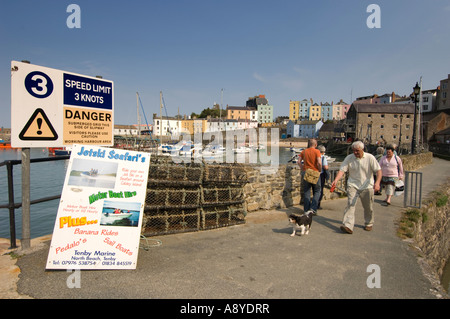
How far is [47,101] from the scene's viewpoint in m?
4.20

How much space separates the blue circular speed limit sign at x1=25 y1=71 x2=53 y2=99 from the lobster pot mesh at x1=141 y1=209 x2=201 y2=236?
2683 mm

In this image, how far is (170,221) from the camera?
5.51m

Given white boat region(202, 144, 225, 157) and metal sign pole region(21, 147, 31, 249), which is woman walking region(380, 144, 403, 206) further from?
→ white boat region(202, 144, 225, 157)

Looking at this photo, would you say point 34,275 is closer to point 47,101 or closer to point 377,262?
point 47,101

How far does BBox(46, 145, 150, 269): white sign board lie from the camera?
149 inches

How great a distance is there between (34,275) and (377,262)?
205 inches

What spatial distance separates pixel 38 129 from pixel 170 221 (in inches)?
112

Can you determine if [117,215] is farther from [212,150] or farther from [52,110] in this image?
[212,150]

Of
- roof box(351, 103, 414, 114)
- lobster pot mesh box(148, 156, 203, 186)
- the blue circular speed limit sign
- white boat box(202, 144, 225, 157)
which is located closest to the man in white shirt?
lobster pot mesh box(148, 156, 203, 186)

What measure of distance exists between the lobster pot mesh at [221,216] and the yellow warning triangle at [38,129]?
A: 315 cm

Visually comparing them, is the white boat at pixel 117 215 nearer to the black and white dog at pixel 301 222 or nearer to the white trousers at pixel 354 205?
the black and white dog at pixel 301 222

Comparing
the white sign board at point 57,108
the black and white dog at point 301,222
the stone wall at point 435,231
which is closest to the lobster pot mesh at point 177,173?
the white sign board at point 57,108
